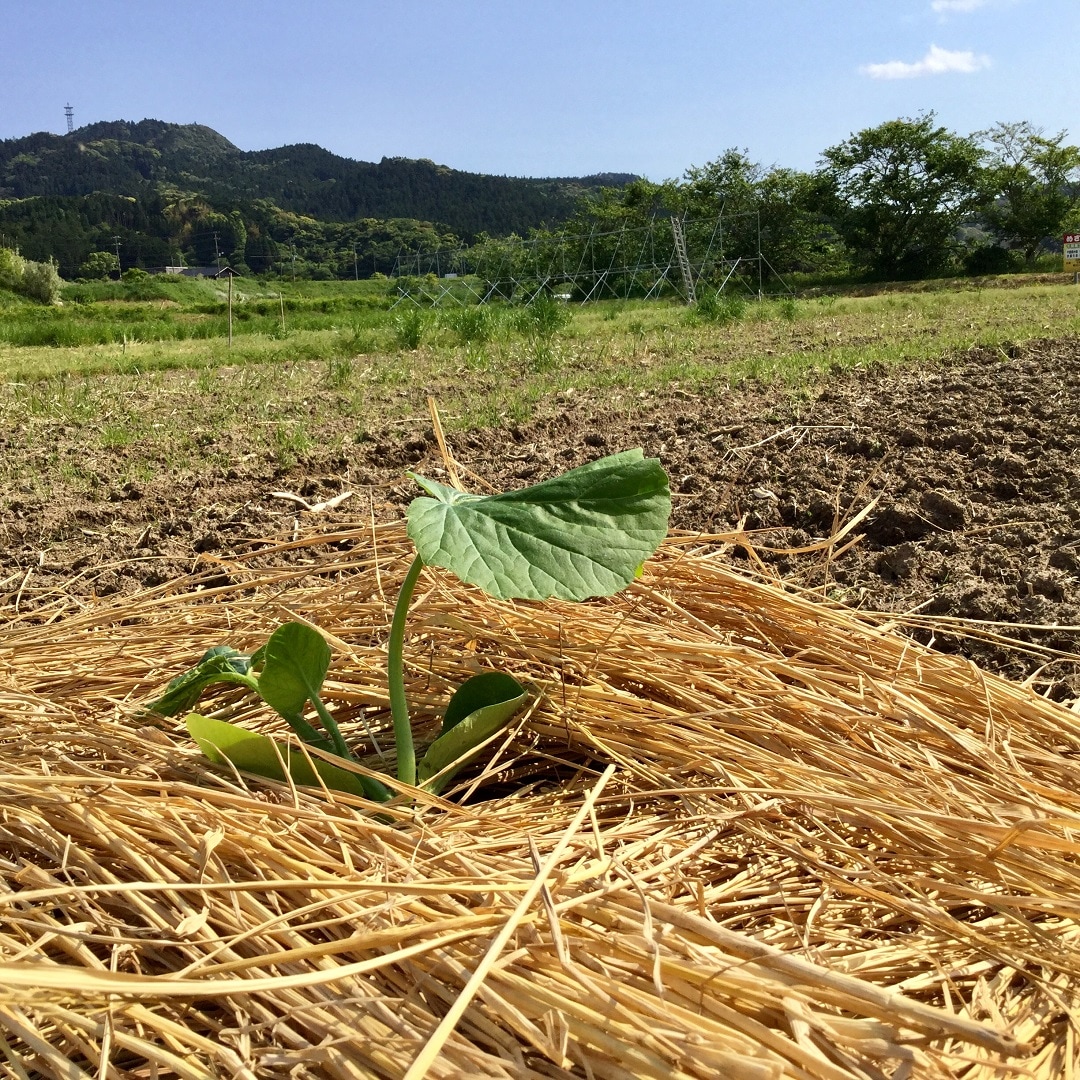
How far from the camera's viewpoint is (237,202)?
89000 mm

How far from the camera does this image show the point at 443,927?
74cm

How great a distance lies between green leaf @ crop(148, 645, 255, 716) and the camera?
3.79 ft

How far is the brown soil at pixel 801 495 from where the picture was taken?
7.22ft

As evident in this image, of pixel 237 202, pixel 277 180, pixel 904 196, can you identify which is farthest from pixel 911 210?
pixel 277 180

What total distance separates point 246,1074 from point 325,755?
0.43 metres

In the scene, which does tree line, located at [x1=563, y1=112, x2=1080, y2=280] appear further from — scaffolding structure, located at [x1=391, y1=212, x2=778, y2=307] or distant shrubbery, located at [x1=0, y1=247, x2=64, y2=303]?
distant shrubbery, located at [x1=0, y1=247, x2=64, y2=303]

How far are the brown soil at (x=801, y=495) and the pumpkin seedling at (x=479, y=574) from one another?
2.12ft

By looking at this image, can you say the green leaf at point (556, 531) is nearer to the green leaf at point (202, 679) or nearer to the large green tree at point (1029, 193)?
the green leaf at point (202, 679)

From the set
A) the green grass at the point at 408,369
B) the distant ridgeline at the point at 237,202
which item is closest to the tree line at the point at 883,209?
the green grass at the point at 408,369

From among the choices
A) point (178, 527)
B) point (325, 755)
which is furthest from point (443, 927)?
point (178, 527)

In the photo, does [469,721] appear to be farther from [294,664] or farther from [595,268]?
[595,268]

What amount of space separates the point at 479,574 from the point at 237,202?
9965 cm

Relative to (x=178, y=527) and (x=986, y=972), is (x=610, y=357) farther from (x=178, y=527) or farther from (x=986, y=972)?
(x=986, y=972)

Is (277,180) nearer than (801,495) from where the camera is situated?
No
